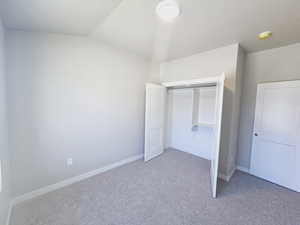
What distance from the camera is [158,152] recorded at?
3.67 meters

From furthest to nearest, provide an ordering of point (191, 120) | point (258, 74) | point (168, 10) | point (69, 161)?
point (191, 120) → point (258, 74) → point (69, 161) → point (168, 10)

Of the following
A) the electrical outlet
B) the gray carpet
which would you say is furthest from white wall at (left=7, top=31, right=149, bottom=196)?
the gray carpet

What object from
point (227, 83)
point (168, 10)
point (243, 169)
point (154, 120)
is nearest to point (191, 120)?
point (154, 120)

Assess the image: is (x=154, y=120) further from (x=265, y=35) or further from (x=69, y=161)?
(x=265, y=35)

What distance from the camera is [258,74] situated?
2.68 meters

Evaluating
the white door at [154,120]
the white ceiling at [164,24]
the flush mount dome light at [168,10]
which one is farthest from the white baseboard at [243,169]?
the flush mount dome light at [168,10]

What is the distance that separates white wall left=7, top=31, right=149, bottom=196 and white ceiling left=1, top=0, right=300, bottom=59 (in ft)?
0.95

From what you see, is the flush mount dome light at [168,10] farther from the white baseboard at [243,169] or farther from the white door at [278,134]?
the white baseboard at [243,169]

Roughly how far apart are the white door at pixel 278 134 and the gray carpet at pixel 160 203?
0.24m

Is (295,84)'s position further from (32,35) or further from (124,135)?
(32,35)

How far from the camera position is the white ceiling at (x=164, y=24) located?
4.91 feet

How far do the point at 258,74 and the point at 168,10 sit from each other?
90.5 inches

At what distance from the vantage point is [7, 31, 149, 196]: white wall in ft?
6.08

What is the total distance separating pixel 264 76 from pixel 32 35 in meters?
4.07
